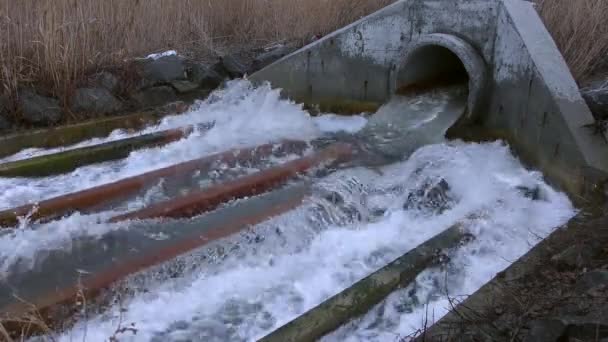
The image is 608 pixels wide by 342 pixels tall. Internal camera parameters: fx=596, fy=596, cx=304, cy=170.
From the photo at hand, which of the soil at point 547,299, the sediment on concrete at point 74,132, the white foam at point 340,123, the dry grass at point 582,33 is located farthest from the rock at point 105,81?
the dry grass at point 582,33

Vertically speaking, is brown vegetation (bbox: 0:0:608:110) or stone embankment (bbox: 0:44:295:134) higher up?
brown vegetation (bbox: 0:0:608:110)

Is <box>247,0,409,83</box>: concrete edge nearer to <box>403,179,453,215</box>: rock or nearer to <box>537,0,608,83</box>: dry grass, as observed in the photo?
<box>537,0,608,83</box>: dry grass

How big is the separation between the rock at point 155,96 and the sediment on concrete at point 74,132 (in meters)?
0.32

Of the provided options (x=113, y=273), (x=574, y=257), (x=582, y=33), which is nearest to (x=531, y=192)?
(x=574, y=257)

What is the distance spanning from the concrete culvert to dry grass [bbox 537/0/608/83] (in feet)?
3.36

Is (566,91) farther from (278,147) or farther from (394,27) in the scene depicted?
(278,147)

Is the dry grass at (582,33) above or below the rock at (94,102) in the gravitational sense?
above

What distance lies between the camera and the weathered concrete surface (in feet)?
13.8

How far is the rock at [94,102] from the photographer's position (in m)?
5.21

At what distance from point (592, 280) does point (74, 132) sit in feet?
13.1

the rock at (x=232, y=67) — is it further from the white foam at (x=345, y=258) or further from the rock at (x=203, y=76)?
the white foam at (x=345, y=258)

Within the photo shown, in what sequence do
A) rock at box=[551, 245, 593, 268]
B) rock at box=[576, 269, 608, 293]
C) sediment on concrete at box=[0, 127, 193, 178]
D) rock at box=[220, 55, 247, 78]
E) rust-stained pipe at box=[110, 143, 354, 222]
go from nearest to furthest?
rock at box=[576, 269, 608, 293] < rock at box=[551, 245, 593, 268] < rust-stained pipe at box=[110, 143, 354, 222] < sediment on concrete at box=[0, 127, 193, 178] < rock at box=[220, 55, 247, 78]

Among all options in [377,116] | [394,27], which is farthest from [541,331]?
[394,27]

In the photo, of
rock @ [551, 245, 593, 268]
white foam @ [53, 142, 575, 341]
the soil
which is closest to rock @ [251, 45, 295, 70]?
white foam @ [53, 142, 575, 341]
